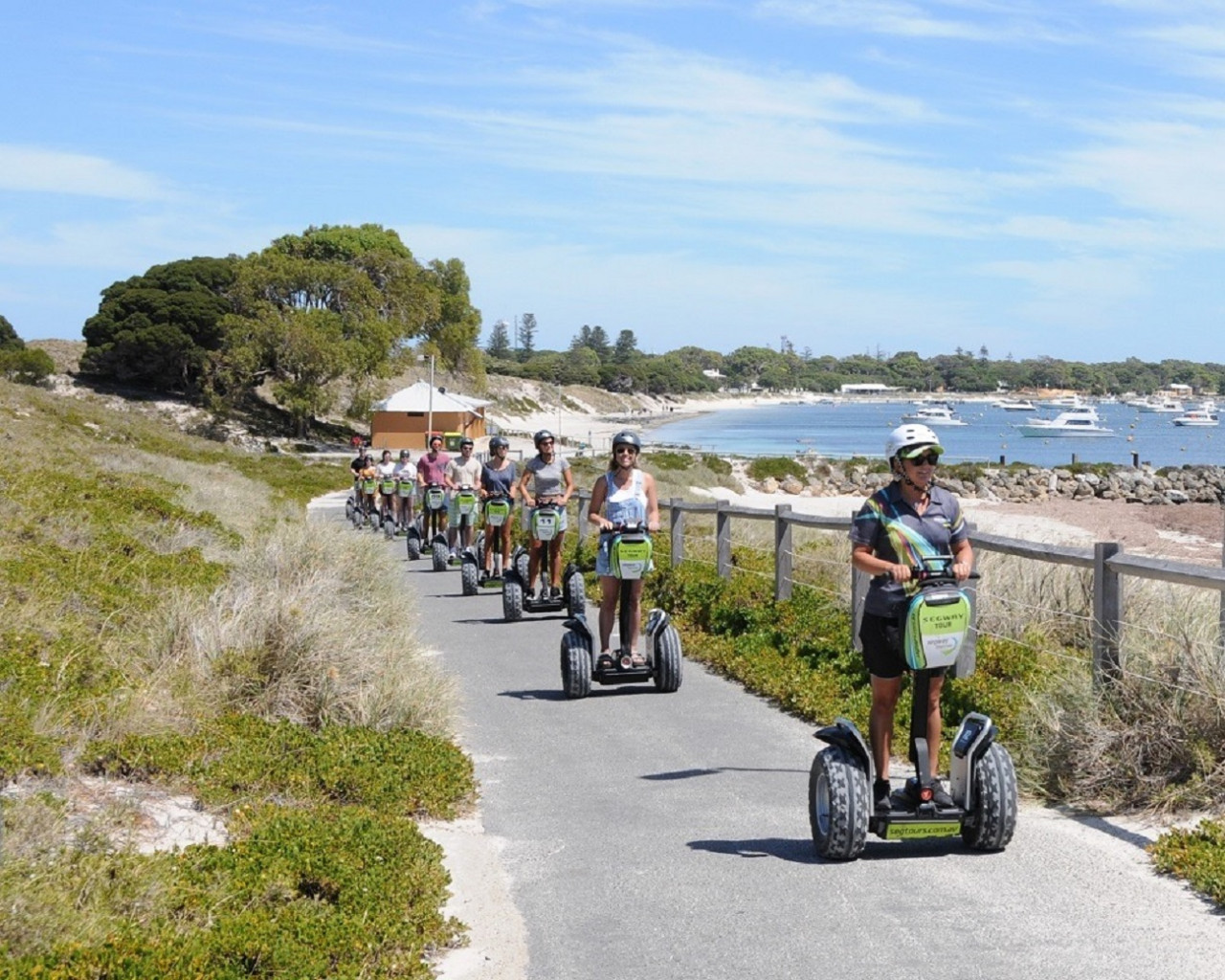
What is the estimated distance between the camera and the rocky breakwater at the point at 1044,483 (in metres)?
67.6

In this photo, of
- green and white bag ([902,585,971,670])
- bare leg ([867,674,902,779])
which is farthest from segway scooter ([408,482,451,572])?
green and white bag ([902,585,971,670])

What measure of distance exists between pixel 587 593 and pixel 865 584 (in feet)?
23.5

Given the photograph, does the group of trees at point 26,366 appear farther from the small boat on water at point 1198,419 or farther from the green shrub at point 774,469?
the small boat on water at point 1198,419

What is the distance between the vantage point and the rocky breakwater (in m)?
67.6

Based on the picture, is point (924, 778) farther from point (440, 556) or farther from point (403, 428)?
point (403, 428)

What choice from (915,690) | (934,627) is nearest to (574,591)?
(915,690)

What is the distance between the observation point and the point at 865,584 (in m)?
11.9

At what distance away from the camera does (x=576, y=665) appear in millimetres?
11344

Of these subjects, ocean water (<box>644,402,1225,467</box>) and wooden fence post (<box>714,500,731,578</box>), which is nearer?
wooden fence post (<box>714,500,731,578</box>)

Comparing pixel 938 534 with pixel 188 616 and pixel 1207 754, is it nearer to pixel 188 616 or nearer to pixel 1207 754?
pixel 1207 754

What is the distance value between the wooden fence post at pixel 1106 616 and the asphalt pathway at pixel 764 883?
1.04m

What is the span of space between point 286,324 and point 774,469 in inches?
960

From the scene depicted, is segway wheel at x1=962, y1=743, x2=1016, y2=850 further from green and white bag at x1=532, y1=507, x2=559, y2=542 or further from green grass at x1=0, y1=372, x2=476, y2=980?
green and white bag at x1=532, y1=507, x2=559, y2=542

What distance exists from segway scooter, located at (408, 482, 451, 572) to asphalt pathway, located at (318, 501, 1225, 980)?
1315 cm
